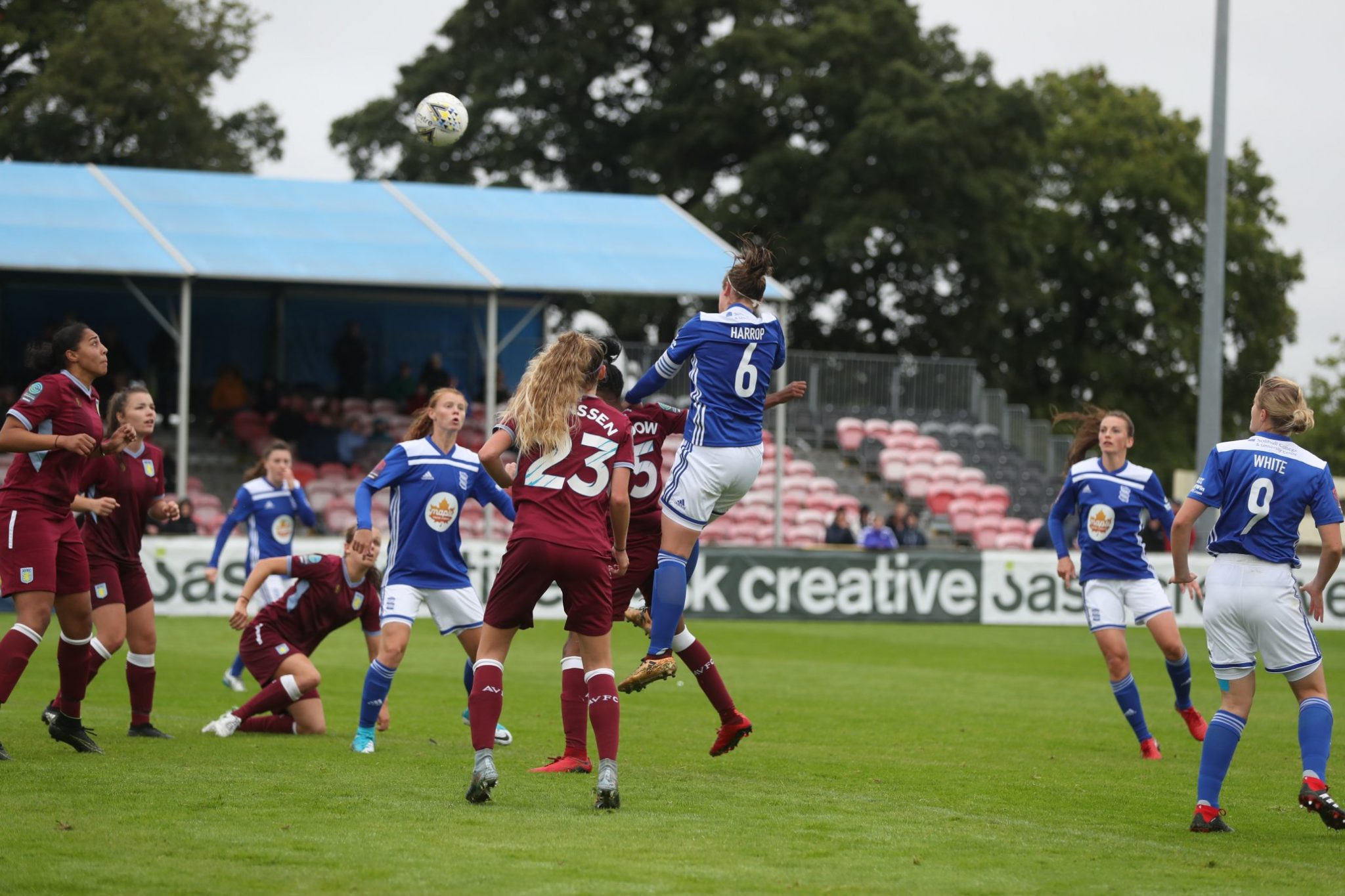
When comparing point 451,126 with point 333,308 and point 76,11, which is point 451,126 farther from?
point 76,11

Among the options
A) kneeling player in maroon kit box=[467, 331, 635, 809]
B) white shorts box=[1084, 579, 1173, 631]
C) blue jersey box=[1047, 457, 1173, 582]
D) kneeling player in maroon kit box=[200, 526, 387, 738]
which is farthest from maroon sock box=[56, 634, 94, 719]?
white shorts box=[1084, 579, 1173, 631]

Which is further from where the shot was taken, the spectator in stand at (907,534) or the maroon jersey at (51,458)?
the spectator in stand at (907,534)

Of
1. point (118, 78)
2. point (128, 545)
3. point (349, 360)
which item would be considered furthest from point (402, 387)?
point (128, 545)

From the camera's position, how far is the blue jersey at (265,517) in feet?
46.2

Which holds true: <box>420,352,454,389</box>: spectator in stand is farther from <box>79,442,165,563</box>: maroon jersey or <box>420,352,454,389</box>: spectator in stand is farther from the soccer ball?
<box>79,442,165,563</box>: maroon jersey

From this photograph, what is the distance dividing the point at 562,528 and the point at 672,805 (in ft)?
4.75

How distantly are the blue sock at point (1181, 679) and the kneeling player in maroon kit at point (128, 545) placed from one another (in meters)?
6.74

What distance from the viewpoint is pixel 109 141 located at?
42.4m

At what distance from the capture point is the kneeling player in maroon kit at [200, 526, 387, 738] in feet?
33.7

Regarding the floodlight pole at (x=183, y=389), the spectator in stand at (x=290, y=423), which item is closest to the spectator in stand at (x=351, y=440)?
the spectator in stand at (x=290, y=423)

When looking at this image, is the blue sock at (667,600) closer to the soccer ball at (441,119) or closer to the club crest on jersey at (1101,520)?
the club crest on jersey at (1101,520)

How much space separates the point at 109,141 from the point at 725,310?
123 ft

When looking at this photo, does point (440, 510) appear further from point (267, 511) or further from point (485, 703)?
point (267, 511)

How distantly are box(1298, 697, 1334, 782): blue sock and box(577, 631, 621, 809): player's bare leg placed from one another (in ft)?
10.5
